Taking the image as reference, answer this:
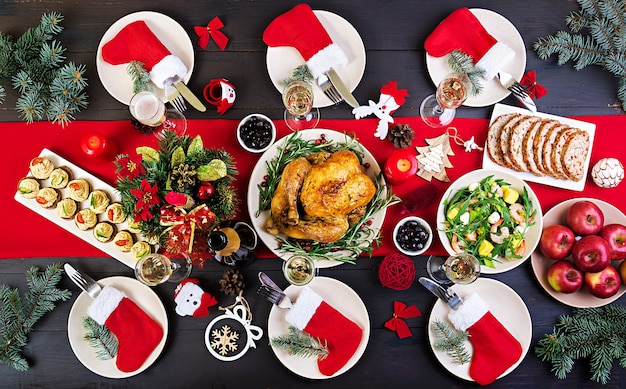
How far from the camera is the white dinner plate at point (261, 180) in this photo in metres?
1.57

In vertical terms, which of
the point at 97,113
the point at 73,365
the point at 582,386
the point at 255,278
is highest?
the point at 97,113

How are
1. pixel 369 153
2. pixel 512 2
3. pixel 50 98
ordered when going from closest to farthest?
pixel 369 153, pixel 50 98, pixel 512 2

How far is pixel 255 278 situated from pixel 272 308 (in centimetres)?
14

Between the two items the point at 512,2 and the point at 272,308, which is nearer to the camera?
the point at 272,308

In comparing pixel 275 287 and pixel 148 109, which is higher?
pixel 148 109

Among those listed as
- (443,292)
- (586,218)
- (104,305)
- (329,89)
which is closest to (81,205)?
(104,305)

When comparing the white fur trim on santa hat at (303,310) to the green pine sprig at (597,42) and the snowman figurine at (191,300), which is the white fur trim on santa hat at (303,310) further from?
the green pine sprig at (597,42)

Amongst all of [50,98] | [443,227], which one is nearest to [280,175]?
[443,227]

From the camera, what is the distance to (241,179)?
1.72 meters

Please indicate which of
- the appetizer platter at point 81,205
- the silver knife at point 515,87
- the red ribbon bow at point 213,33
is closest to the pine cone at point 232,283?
the appetizer platter at point 81,205

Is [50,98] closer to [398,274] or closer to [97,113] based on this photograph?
[97,113]

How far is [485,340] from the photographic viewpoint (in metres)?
1.64

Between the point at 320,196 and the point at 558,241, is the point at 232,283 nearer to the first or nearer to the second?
the point at 320,196

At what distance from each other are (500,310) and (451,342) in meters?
0.24
